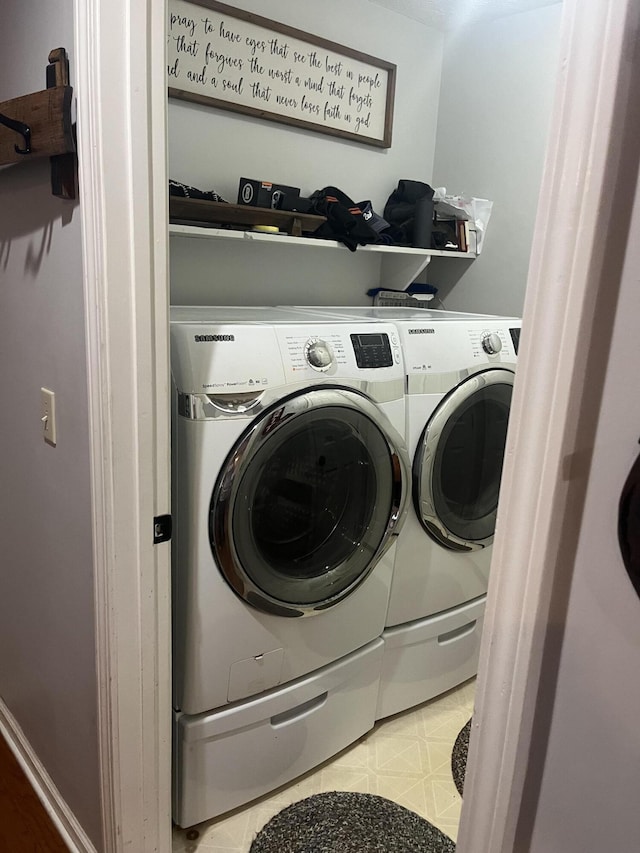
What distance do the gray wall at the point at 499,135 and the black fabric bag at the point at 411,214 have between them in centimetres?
26

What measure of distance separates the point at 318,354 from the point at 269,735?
38.9 inches

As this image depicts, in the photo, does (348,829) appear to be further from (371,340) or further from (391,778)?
(371,340)

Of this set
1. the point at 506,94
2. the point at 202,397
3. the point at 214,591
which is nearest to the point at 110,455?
the point at 202,397

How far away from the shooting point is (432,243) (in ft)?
7.82

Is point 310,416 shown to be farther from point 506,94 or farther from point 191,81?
point 506,94

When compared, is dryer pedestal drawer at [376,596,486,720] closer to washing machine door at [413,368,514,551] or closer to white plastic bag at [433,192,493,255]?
washing machine door at [413,368,514,551]

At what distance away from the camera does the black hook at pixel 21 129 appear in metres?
1.11

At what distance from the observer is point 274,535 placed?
61.7 inches

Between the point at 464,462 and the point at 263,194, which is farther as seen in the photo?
the point at 263,194

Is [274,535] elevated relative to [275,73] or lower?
lower

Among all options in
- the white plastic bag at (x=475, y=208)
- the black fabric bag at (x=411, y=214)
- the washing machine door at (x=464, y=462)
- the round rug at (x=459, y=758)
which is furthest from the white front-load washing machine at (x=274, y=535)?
the white plastic bag at (x=475, y=208)

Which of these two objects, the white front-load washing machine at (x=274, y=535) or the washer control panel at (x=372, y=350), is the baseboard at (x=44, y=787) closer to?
the white front-load washing machine at (x=274, y=535)

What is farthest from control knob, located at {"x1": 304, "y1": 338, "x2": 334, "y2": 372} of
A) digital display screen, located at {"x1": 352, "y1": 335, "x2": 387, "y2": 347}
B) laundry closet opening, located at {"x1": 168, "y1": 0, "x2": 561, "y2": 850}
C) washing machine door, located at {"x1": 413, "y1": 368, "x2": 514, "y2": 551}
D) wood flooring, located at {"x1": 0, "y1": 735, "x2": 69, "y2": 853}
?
wood flooring, located at {"x1": 0, "y1": 735, "x2": 69, "y2": 853}

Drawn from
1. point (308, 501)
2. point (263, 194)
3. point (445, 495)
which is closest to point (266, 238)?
point (263, 194)
